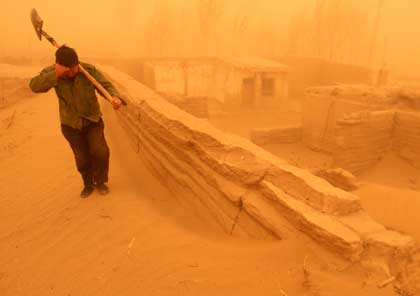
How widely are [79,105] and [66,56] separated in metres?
0.46

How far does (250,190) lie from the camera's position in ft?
9.84

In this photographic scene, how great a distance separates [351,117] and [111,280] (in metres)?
7.51

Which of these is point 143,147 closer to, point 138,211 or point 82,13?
point 138,211

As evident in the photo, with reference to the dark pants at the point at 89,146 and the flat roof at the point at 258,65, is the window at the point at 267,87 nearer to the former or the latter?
the flat roof at the point at 258,65

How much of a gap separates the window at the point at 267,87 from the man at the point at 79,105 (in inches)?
727

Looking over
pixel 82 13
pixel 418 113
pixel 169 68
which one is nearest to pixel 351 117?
pixel 418 113

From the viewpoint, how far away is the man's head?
3094 millimetres

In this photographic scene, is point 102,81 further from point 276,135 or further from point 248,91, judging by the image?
point 248,91

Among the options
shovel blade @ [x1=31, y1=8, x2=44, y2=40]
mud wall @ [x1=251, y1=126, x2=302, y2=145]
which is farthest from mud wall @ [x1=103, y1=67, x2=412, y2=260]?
mud wall @ [x1=251, y1=126, x2=302, y2=145]

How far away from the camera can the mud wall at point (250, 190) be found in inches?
92.1

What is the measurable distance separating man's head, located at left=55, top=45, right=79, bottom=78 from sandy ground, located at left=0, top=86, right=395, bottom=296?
51.9 inches

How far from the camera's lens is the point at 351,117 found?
876 cm

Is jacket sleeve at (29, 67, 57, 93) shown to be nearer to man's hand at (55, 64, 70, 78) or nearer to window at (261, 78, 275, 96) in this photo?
man's hand at (55, 64, 70, 78)

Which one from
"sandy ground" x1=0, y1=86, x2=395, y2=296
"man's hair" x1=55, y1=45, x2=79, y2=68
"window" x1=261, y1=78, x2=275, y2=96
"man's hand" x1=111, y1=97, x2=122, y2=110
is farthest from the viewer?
"window" x1=261, y1=78, x2=275, y2=96
